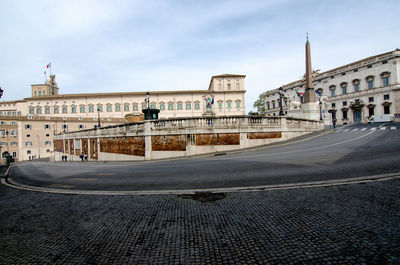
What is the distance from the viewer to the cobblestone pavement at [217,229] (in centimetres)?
245

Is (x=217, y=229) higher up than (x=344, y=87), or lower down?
lower down

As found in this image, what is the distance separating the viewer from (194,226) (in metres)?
3.31

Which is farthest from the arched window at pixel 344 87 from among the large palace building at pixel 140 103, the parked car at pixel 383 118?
the large palace building at pixel 140 103

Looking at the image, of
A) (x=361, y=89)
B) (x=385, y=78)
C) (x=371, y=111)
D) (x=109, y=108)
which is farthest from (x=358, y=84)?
(x=109, y=108)

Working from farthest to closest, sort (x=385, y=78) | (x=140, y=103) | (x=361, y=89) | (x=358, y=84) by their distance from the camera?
(x=140, y=103), (x=358, y=84), (x=361, y=89), (x=385, y=78)

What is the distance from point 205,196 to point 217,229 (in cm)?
177

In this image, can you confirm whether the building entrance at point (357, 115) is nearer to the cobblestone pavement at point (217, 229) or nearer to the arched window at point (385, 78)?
the arched window at point (385, 78)

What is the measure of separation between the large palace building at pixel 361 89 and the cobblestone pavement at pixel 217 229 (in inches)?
1560

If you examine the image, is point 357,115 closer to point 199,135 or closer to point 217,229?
point 199,135

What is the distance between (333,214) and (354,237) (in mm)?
790

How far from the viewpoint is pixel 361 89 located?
172ft

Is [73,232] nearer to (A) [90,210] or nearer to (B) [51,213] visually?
(A) [90,210]

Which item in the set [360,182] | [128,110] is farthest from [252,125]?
[128,110]

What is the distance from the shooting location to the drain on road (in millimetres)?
4682
